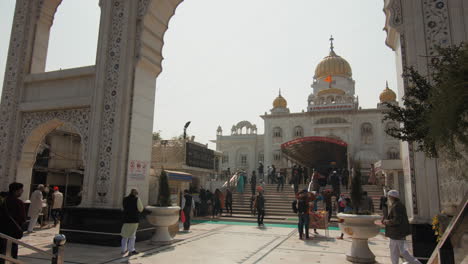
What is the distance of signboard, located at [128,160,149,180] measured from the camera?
785cm

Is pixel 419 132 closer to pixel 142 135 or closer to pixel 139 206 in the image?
pixel 139 206

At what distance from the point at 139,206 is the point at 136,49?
3891 millimetres

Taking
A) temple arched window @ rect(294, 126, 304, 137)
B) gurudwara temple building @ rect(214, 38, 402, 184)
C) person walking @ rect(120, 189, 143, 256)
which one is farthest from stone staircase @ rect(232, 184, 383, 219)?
temple arched window @ rect(294, 126, 304, 137)

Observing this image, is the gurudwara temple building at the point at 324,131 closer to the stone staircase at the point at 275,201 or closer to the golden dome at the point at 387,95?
the golden dome at the point at 387,95

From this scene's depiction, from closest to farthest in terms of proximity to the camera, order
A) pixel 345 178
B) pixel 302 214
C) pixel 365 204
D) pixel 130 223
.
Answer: pixel 130 223, pixel 365 204, pixel 302 214, pixel 345 178

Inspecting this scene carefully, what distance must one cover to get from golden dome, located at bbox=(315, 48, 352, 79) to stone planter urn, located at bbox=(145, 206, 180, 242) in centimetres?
3464

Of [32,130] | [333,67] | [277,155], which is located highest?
[333,67]

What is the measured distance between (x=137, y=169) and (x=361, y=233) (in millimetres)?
5131

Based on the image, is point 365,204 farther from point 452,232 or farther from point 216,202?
point 216,202

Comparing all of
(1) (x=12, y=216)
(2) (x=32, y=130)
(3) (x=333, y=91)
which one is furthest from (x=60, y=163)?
(3) (x=333, y=91)

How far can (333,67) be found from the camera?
38.8 metres

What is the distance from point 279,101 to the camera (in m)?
39.2

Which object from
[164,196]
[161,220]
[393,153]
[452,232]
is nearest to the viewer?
[452,232]

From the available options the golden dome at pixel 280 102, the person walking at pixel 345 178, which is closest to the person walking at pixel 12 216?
the person walking at pixel 345 178
